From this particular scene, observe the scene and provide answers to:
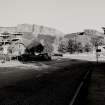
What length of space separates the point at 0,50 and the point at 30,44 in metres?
9.51

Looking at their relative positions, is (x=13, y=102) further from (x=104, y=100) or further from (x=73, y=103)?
(x=104, y=100)

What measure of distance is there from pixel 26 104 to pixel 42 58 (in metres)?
45.8

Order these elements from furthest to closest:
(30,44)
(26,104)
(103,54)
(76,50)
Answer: (76,50) → (103,54) → (30,44) → (26,104)

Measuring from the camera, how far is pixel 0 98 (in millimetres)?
8141

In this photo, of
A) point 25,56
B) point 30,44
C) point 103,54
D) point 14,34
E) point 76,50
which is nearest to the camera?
point 25,56

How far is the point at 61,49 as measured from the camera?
447 ft

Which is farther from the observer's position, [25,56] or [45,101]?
[25,56]

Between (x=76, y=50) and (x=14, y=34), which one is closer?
(x=14, y=34)

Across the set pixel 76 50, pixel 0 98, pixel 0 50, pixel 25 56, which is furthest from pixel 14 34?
pixel 76 50

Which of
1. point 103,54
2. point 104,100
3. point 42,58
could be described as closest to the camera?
point 104,100

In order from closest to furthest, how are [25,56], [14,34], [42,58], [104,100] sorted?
[104,100] < [25,56] < [42,58] < [14,34]

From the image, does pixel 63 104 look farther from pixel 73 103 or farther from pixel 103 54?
pixel 103 54

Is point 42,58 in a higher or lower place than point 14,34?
lower

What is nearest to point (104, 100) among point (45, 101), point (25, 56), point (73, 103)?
point (73, 103)
